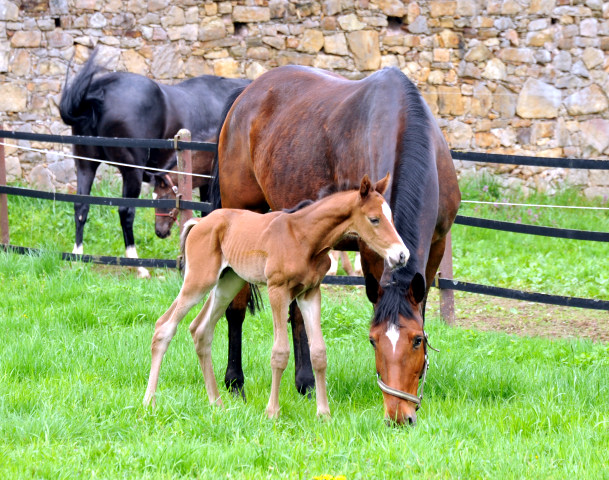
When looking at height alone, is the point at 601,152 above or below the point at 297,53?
below

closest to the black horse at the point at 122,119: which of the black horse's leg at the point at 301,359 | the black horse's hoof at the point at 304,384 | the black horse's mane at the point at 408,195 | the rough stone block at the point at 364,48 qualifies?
the rough stone block at the point at 364,48

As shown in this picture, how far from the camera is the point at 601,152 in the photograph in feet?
38.9

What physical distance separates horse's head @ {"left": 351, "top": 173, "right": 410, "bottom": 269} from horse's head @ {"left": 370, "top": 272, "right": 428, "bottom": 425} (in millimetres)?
225

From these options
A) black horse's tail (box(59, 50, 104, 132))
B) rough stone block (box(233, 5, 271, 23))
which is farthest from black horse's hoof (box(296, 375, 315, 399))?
rough stone block (box(233, 5, 271, 23))

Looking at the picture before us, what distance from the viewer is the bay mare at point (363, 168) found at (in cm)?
397

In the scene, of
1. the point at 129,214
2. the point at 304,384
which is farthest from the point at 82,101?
the point at 304,384

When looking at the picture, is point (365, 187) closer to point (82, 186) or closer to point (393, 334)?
point (393, 334)

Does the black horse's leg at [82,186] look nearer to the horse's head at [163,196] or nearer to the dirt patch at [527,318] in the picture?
the horse's head at [163,196]

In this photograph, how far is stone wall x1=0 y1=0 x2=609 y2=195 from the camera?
37.8 feet

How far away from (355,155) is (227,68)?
7.41 m

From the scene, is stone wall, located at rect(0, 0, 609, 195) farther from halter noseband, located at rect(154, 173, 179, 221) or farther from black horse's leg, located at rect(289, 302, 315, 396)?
black horse's leg, located at rect(289, 302, 315, 396)

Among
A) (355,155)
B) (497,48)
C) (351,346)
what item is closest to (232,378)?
(351,346)

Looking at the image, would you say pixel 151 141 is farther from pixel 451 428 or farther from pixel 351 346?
pixel 451 428

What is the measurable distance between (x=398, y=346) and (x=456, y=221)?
3.83 metres
